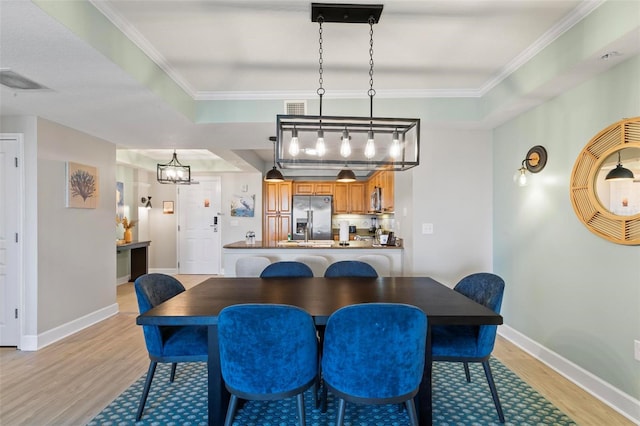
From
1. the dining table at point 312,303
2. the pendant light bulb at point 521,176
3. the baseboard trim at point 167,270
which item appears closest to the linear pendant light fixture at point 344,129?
the dining table at point 312,303

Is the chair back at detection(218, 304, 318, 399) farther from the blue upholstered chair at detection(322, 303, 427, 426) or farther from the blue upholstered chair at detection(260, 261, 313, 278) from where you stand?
the blue upholstered chair at detection(260, 261, 313, 278)

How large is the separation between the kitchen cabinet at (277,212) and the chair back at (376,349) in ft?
18.7

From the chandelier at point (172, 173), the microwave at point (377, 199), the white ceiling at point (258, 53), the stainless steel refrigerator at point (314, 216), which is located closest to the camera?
the white ceiling at point (258, 53)

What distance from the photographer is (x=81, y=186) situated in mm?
3730

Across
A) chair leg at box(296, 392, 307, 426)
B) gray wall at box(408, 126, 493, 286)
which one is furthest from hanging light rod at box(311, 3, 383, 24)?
chair leg at box(296, 392, 307, 426)

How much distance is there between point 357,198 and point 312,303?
544 cm

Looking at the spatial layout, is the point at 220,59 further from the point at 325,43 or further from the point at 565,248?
the point at 565,248

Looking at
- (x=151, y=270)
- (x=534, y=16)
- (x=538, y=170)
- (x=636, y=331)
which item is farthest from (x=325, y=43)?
(x=151, y=270)

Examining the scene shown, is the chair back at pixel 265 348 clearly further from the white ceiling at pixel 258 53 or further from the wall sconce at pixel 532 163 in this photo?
the wall sconce at pixel 532 163

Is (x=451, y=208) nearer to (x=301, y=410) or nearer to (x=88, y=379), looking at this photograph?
(x=301, y=410)

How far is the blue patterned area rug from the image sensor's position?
2.03 meters

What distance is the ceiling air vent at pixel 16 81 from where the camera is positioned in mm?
2246

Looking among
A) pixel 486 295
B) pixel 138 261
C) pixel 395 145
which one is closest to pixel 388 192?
pixel 395 145

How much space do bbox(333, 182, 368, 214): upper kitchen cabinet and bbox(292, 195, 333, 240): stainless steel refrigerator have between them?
0.66 feet
